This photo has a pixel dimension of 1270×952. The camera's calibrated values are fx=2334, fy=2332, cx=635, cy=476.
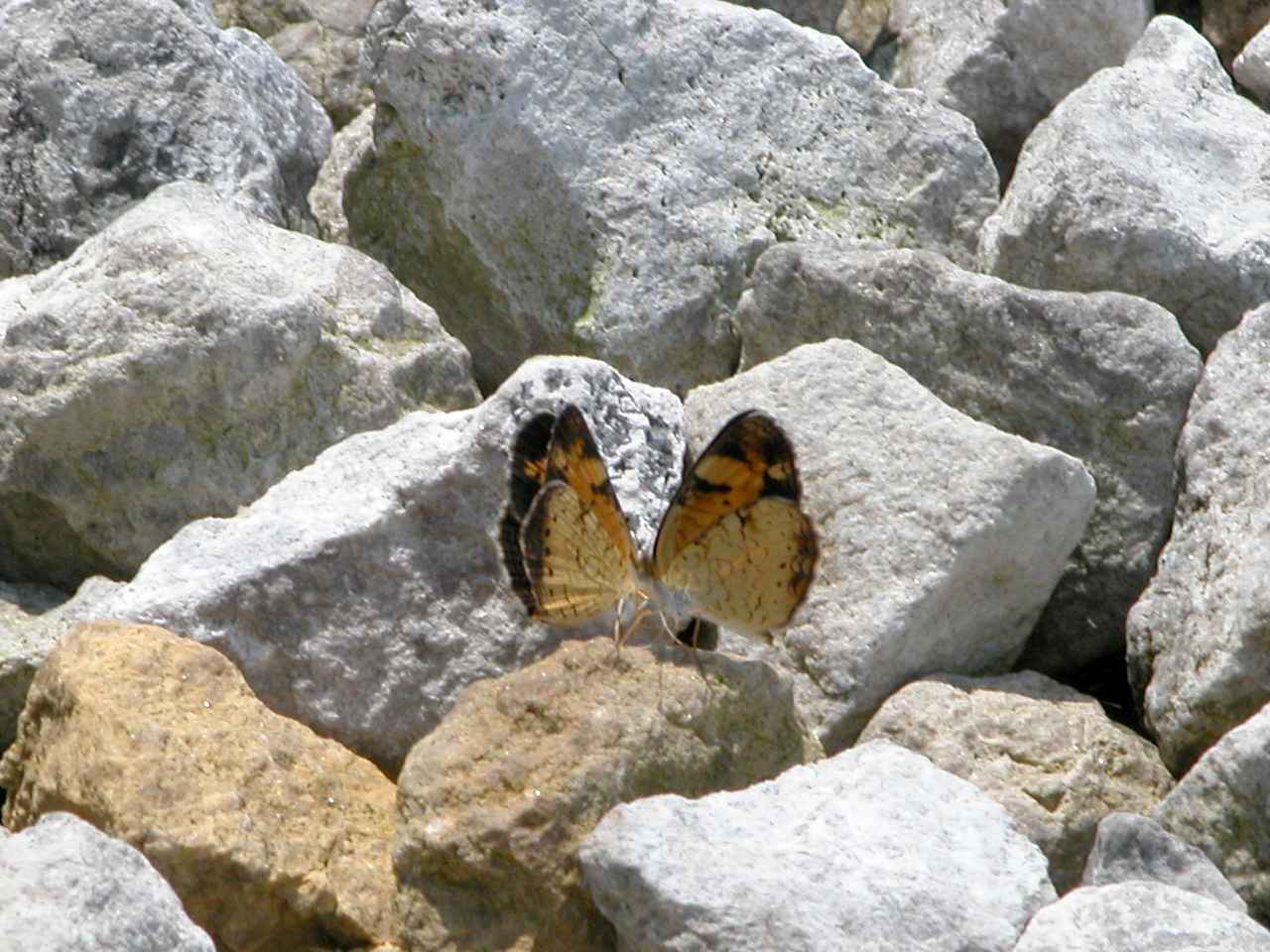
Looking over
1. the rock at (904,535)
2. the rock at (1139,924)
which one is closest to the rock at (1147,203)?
the rock at (904,535)

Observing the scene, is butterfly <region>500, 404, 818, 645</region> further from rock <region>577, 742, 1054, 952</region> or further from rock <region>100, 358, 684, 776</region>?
rock <region>577, 742, 1054, 952</region>

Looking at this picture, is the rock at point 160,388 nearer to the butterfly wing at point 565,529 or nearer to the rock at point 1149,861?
the butterfly wing at point 565,529

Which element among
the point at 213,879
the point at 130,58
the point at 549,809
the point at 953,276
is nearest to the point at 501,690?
the point at 549,809

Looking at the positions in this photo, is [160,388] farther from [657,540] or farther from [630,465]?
[657,540]

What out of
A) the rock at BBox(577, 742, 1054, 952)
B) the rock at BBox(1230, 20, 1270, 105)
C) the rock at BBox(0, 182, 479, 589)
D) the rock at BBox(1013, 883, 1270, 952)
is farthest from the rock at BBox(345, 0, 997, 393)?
the rock at BBox(1013, 883, 1270, 952)

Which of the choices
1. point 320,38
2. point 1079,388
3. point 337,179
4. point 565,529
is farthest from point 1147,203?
point 320,38
